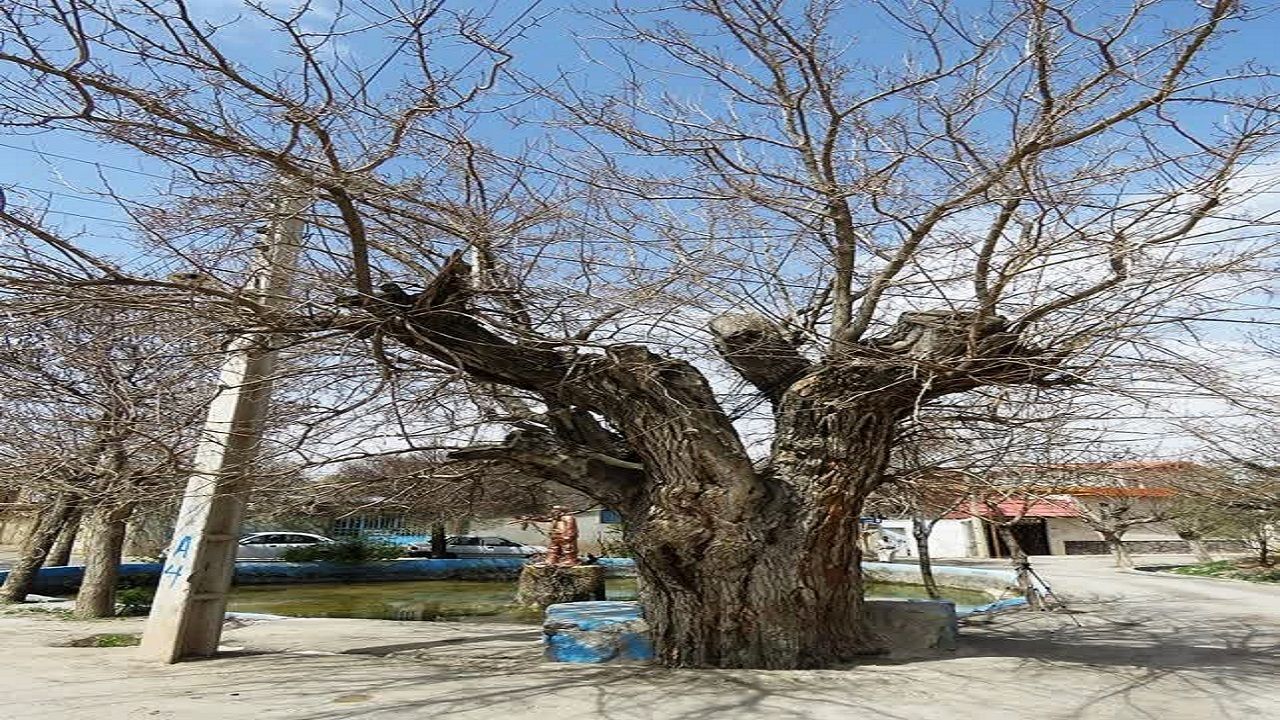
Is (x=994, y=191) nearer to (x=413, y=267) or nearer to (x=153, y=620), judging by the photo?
(x=413, y=267)

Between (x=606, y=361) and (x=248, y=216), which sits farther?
(x=606, y=361)

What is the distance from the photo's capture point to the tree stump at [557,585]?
13047mm

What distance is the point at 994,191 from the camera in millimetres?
5746

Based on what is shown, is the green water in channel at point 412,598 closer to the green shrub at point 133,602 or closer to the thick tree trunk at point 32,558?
the green shrub at point 133,602

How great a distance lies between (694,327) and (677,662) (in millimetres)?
2933

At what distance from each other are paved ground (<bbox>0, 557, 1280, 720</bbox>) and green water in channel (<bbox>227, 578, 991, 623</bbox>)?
434 centimetres

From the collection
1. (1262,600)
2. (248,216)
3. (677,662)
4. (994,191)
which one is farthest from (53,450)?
(1262,600)

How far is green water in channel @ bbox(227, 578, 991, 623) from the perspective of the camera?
508 inches

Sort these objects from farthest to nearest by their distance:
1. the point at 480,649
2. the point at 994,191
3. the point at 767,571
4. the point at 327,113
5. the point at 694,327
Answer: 1. the point at 480,649
2. the point at 694,327
3. the point at 767,571
4. the point at 994,191
5. the point at 327,113

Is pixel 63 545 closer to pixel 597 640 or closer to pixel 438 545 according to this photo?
pixel 438 545

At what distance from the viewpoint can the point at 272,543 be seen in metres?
24.4

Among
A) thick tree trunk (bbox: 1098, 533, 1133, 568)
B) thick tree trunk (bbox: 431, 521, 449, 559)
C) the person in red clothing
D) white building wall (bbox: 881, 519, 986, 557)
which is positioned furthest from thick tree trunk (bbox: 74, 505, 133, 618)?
white building wall (bbox: 881, 519, 986, 557)

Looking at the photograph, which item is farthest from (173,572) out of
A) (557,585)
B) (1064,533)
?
(1064,533)

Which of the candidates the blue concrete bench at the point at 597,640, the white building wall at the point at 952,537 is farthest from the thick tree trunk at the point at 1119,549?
the blue concrete bench at the point at 597,640
